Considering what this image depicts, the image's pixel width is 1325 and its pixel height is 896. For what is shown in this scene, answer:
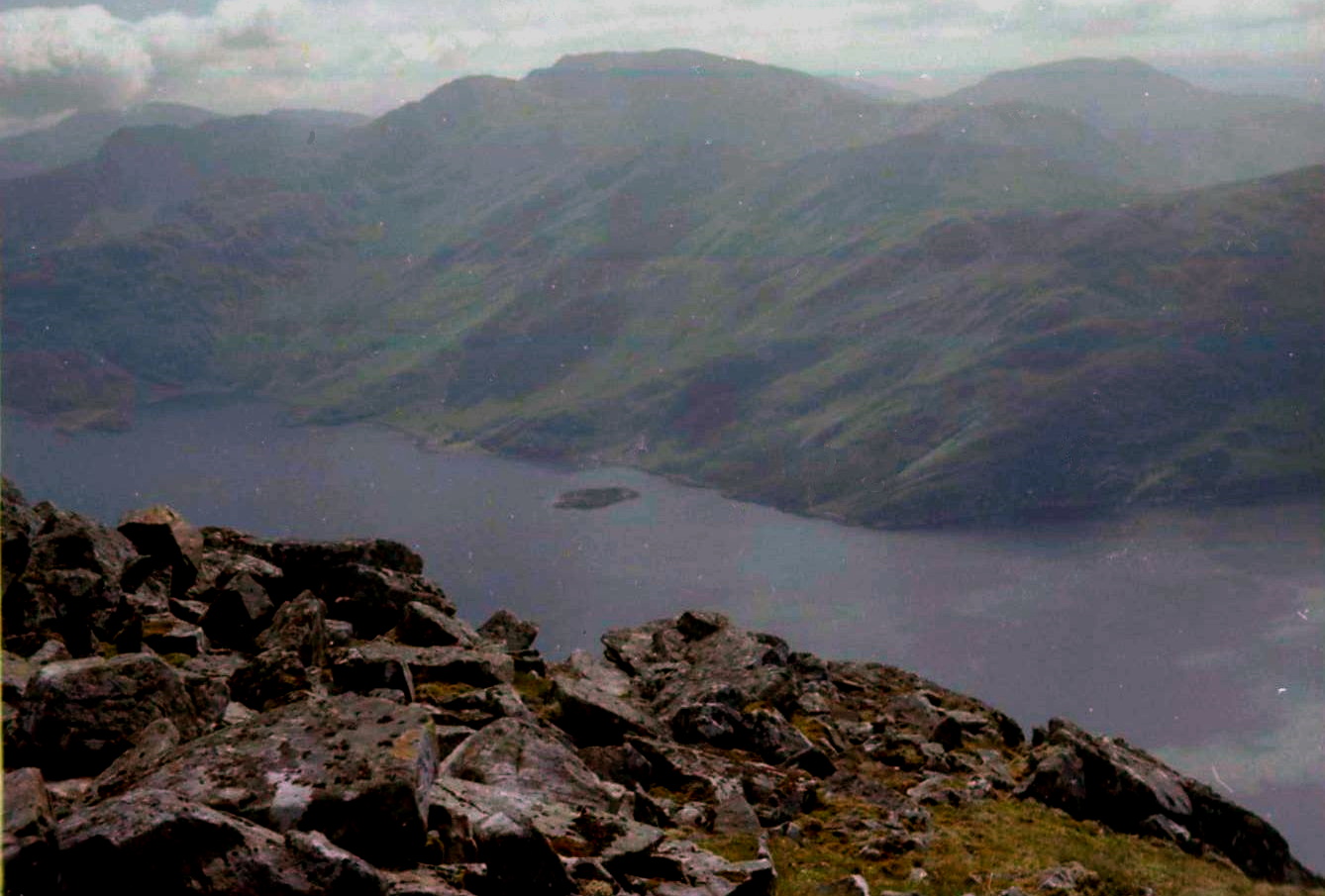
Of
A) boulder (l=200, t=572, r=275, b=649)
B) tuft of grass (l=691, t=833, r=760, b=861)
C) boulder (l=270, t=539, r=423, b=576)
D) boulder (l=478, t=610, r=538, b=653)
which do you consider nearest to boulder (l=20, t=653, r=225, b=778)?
tuft of grass (l=691, t=833, r=760, b=861)

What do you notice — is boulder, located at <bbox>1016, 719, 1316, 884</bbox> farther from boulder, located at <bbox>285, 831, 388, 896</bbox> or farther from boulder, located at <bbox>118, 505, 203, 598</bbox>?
boulder, located at <bbox>118, 505, 203, 598</bbox>

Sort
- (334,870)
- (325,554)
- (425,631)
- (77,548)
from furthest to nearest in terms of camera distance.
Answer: (325,554), (425,631), (77,548), (334,870)

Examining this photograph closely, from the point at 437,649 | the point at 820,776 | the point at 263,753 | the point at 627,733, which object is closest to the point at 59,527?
the point at 437,649

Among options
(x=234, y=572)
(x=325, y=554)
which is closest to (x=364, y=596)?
(x=325, y=554)

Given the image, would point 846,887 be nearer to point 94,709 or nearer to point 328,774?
point 328,774

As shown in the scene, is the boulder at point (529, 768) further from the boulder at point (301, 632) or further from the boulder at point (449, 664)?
the boulder at point (449, 664)

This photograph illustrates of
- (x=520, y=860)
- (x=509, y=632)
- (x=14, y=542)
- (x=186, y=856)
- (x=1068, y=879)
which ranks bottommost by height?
(x=509, y=632)

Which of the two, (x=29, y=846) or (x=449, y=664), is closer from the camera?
(x=29, y=846)
